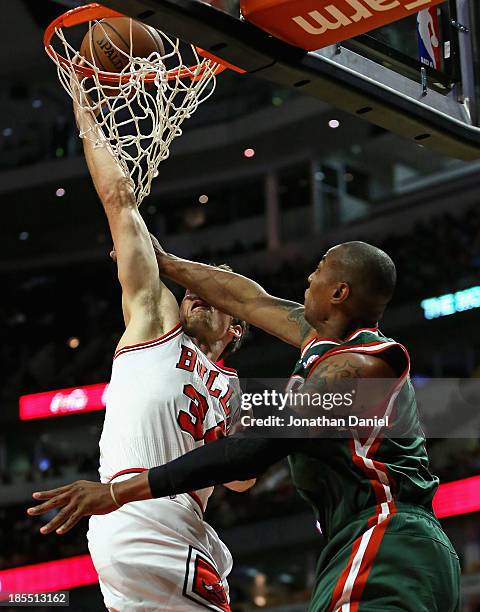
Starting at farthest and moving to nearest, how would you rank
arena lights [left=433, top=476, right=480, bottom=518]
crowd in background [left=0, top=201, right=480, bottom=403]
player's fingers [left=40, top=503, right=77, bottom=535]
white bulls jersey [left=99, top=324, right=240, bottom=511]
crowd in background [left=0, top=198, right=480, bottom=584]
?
crowd in background [left=0, top=201, right=480, bottom=403], crowd in background [left=0, top=198, right=480, bottom=584], arena lights [left=433, top=476, right=480, bottom=518], white bulls jersey [left=99, top=324, right=240, bottom=511], player's fingers [left=40, top=503, right=77, bottom=535]

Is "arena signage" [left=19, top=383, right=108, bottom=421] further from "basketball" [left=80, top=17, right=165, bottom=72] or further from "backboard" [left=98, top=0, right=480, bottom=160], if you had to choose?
"backboard" [left=98, top=0, right=480, bottom=160]

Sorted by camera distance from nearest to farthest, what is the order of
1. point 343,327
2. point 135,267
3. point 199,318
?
1. point 343,327
2. point 135,267
3. point 199,318

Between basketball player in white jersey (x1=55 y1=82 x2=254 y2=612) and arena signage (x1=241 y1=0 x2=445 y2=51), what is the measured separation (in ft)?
3.77

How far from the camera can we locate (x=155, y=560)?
3.69 m

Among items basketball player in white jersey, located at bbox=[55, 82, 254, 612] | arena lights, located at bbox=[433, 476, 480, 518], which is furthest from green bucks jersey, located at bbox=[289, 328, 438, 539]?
arena lights, located at bbox=[433, 476, 480, 518]

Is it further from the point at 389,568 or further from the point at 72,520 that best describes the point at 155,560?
the point at 389,568

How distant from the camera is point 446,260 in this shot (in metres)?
13.9

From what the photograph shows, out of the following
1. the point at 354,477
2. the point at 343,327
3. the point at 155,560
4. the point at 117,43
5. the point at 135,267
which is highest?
the point at 117,43

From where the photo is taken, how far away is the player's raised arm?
405cm

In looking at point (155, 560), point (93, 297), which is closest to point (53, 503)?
point (155, 560)

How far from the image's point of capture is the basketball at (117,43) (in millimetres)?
4426

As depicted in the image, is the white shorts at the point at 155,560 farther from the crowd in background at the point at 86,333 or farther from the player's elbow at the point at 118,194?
the crowd in background at the point at 86,333

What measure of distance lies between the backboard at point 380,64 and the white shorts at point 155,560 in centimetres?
147

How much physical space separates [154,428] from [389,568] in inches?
42.9
